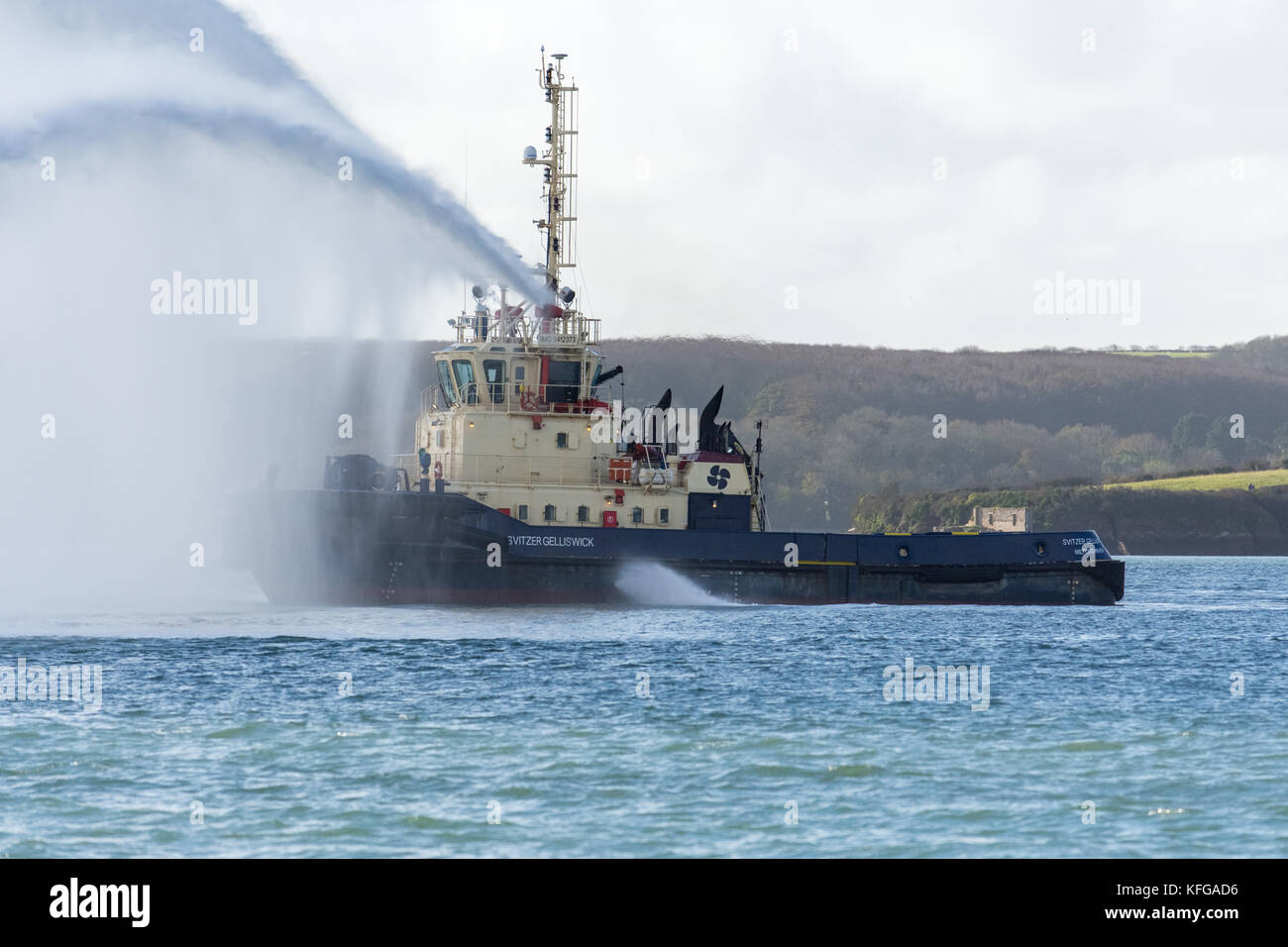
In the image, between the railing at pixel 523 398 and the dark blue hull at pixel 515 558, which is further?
the railing at pixel 523 398

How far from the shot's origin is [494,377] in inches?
1558

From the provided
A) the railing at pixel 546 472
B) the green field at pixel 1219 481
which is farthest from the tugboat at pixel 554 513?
the green field at pixel 1219 481

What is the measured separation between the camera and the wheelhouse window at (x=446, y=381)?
4028 cm

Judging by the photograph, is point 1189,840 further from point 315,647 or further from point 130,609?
point 130,609

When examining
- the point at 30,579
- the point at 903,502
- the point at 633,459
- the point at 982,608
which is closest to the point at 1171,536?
the point at 903,502

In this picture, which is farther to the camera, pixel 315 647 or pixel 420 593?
pixel 420 593

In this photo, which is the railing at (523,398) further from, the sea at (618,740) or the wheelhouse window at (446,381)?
the sea at (618,740)

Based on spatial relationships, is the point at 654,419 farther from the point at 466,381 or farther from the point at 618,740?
the point at 618,740

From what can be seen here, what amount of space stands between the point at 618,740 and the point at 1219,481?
454 ft

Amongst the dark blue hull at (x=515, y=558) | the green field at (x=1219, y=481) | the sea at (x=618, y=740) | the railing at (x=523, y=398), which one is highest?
the railing at (x=523, y=398)

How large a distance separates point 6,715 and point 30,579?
77.2 ft

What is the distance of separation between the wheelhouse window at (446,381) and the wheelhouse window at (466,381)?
371 mm

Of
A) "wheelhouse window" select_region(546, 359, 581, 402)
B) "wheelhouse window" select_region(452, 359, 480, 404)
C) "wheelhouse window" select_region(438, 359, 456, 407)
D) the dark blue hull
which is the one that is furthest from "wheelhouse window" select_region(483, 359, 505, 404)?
the dark blue hull
